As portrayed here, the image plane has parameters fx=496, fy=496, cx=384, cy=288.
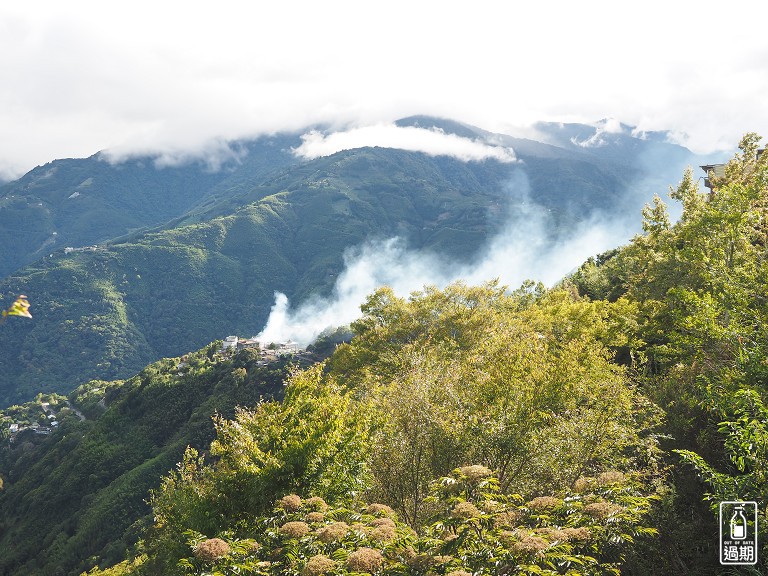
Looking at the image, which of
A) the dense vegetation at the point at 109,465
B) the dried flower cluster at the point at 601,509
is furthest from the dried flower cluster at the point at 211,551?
the dense vegetation at the point at 109,465

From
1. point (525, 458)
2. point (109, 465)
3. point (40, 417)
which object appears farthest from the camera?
point (40, 417)

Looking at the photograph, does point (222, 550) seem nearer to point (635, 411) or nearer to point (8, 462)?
point (635, 411)

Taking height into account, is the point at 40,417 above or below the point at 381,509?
below

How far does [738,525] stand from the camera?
1367cm

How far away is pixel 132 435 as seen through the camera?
354 ft

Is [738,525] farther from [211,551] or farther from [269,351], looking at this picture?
[269,351]

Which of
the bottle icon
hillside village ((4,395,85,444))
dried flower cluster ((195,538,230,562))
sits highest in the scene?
dried flower cluster ((195,538,230,562))

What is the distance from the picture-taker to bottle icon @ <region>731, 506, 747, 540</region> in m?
13.5

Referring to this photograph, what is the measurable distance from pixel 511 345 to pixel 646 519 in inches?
461

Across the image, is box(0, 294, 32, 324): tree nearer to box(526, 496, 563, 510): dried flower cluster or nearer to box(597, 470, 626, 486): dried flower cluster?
box(526, 496, 563, 510): dried flower cluster

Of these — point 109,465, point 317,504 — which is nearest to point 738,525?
point 317,504

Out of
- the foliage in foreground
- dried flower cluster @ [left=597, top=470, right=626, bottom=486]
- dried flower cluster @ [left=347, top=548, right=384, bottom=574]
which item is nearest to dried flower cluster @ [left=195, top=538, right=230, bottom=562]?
the foliage in foreground

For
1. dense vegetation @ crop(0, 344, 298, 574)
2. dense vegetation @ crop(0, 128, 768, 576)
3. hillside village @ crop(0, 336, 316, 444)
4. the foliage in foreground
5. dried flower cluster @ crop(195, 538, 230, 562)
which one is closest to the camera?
the foliage in foreground

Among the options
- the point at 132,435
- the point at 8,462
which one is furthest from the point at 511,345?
the point at 8,462
